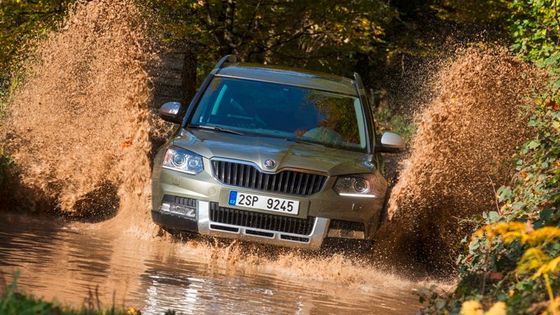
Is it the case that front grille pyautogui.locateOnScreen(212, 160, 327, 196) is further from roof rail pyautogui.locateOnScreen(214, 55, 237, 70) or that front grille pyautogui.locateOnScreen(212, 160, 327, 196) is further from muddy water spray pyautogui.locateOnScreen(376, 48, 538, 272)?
roof rail pyautogui.locateOnScreen(214, 55, 237, 70)

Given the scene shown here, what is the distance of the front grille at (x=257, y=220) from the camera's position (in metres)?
11.3

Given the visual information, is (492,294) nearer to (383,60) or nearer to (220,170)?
(220,170)

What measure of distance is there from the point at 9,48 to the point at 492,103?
11.8 meters

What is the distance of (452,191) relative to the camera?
537 inches

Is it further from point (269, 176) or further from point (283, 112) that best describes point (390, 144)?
point (269, 176)

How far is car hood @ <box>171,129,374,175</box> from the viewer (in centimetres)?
1146

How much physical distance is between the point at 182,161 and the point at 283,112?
1402mm

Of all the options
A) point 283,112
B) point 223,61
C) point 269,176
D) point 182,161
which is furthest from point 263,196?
point 223,61

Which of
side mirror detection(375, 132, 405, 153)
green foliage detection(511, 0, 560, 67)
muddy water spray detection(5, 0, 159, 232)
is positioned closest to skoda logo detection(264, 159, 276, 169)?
side mirror detection(375, 132, 405, 153)

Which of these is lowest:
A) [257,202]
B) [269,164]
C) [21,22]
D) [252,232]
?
[252,232]

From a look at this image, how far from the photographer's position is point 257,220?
11344 mm

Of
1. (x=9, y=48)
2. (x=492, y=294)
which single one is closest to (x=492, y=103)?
(x=492, y=294)

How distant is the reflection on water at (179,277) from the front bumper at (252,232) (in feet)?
0.83

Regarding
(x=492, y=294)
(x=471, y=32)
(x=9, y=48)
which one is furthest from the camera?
(x=471, y=32)
